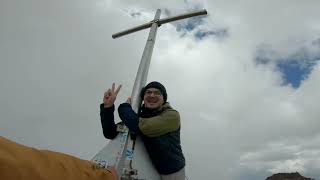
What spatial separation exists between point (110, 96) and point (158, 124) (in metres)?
0.93

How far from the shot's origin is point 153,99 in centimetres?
643

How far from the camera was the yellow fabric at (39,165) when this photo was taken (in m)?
2.41

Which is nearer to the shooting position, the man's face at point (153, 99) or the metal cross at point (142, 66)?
the metal cross at point (142, 66)

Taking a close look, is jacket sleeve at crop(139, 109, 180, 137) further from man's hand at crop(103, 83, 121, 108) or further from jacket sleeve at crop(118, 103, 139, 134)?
man's hand at crop(103, 83, 121, 108)

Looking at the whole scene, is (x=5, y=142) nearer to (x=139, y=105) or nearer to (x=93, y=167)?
(x=93, y=167)

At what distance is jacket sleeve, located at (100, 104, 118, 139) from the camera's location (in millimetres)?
6090

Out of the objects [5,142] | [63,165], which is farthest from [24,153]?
[63,165]

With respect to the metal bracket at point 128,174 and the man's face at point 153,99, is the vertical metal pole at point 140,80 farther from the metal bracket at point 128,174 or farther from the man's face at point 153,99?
the man's face at point 153,99

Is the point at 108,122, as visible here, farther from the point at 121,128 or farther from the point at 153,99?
the point at 153,99

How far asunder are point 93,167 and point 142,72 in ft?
14.2

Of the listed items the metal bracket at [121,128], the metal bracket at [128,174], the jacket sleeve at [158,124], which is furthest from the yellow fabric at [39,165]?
the metal bracket at [121,128]

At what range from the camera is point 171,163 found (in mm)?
5734

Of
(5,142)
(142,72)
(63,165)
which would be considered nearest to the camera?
(5,142)

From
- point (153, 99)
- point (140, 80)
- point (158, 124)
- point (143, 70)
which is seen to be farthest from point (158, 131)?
point (143, 70)
